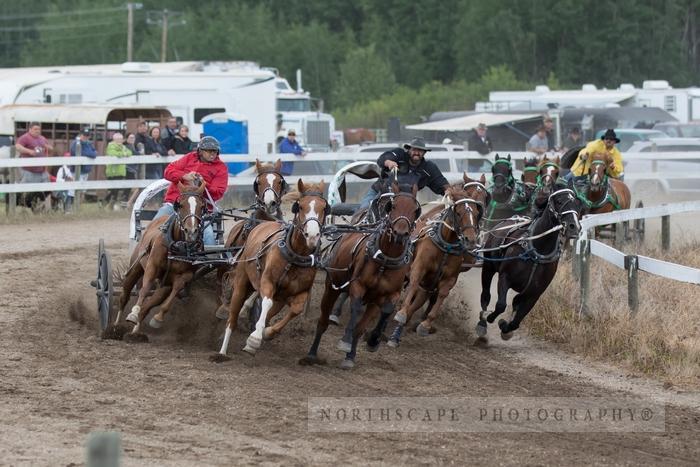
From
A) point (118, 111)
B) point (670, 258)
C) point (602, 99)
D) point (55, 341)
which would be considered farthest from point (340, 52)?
point (55, 341)

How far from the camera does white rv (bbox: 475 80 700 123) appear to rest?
43.2m

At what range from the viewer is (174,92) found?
32094 mm

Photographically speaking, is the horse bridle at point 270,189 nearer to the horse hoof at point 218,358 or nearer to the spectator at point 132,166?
the horse hoof at point 218,358

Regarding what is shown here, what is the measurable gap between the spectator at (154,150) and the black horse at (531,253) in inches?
476

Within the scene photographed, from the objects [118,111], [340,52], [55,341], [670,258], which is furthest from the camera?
[340,52]

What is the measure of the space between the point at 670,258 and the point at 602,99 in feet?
91.0

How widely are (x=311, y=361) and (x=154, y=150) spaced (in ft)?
44.4

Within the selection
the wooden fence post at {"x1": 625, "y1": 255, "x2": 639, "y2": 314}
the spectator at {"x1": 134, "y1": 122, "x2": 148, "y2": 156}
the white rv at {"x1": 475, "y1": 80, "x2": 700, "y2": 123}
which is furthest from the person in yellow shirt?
the white rv at {"x1": 475, "y1": 80, "x2": 700, "y2": 123}

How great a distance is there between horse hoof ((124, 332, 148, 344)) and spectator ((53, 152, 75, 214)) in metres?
11.4

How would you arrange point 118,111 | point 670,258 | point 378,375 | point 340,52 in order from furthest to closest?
point 340,52, point 118,111, point 670,258, point 378,375

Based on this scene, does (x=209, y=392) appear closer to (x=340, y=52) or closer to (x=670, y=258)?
(x=670, y=258)

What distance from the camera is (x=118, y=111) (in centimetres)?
2830

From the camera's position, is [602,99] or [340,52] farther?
[340,52]

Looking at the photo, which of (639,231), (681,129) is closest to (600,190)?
(639,231)
